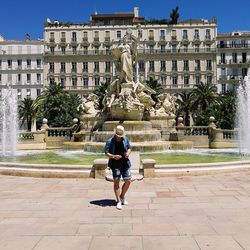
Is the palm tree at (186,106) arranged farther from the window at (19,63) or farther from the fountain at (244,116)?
the window at (19,63)

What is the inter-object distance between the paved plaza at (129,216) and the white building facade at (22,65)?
70.9 meters

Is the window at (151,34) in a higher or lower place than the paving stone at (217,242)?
higher

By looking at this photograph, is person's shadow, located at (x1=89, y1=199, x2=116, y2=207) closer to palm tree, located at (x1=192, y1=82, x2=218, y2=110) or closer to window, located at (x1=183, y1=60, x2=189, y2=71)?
palm tree, located at (x1=192, y1=82, x2=218, y2=110)

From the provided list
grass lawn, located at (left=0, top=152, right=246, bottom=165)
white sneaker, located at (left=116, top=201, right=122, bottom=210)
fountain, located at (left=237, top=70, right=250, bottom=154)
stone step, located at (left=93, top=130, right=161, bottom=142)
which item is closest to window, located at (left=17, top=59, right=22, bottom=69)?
stone step, located at (left=93, top=130, right=161, bottom=142)

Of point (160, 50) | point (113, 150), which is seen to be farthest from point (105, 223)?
point (160, 50)

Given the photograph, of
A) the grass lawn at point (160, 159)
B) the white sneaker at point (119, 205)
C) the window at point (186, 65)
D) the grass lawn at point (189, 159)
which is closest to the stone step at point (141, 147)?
the grass lawn at point (160, 159)

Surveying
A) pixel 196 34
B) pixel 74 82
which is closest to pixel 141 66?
pixel 196 34

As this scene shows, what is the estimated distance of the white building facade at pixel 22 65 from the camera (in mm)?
78500

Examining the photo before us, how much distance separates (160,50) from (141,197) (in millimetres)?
71948

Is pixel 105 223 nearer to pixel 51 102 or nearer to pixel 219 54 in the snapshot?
pixel 51 102

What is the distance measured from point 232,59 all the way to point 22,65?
44.6 meters

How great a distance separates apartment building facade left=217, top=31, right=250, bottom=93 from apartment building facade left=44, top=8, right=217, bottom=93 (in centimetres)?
146

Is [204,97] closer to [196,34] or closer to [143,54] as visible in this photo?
[143,54]

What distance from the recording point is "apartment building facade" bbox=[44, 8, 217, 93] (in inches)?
3049
